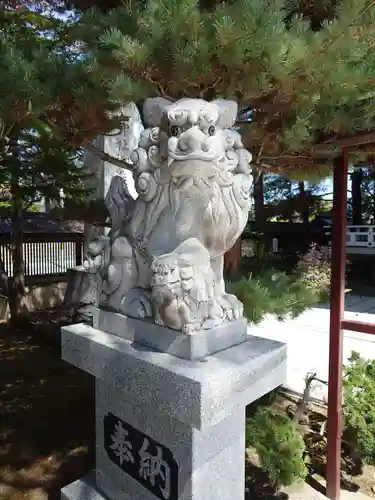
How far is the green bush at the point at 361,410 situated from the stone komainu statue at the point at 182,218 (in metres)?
1.84

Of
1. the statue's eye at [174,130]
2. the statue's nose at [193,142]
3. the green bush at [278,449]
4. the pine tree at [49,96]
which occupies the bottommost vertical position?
the green bush at [278,449]

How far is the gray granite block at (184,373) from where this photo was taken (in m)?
1.39

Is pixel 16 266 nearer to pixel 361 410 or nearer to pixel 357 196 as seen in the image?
pixel 361 410

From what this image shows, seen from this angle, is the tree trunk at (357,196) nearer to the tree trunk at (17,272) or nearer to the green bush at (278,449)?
the tree trunk at (17,272)

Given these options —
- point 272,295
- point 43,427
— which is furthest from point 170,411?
point 43,427

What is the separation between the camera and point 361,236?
1051 centimetres

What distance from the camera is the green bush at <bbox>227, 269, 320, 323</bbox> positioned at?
2420 mm

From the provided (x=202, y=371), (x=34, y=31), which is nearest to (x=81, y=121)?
(x=202, y=371)

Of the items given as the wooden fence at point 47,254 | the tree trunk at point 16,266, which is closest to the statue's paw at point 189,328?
the tree trunk at point 16,266

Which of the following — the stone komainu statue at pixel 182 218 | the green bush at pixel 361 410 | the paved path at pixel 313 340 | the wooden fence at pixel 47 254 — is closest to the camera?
the stone komainu statue at pixel 182 218

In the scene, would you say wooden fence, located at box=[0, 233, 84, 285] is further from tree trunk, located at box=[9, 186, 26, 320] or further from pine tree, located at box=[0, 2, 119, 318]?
pine tree, located at box=[0, 2, 119, 318]

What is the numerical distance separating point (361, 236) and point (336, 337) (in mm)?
8612

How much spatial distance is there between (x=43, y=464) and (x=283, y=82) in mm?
3108

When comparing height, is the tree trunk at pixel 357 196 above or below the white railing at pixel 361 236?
above
